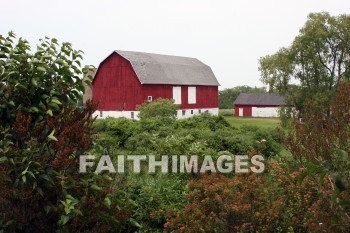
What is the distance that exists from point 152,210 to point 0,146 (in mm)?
2972

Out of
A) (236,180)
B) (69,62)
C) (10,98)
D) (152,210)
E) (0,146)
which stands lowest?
(152,210)

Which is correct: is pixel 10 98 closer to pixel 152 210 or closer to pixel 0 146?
pixel 0 146

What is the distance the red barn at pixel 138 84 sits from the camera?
4178cm

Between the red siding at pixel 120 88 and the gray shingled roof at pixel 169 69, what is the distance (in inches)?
22.5

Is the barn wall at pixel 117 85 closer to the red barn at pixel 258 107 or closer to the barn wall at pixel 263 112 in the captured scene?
the red barn at pixel 258 107

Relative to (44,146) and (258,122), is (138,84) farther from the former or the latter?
(44,146)

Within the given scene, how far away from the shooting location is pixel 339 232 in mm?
4754

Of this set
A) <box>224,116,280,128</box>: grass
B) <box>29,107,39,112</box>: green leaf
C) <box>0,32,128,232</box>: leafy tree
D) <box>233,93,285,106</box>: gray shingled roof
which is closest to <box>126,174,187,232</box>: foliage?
<box>0,32,128,232</box>: leafy tree

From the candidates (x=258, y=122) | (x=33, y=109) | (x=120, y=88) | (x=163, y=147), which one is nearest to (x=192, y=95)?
(x=258, y=122)

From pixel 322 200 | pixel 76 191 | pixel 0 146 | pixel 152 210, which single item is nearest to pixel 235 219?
pixel 322 200

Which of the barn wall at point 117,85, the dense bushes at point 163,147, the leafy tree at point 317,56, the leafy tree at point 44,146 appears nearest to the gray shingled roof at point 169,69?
the barn wall at point 117,85

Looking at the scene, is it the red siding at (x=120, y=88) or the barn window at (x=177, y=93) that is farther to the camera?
the barn window at (x=177, y=93)

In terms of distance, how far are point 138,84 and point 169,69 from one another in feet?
19.7

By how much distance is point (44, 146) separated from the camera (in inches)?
170
